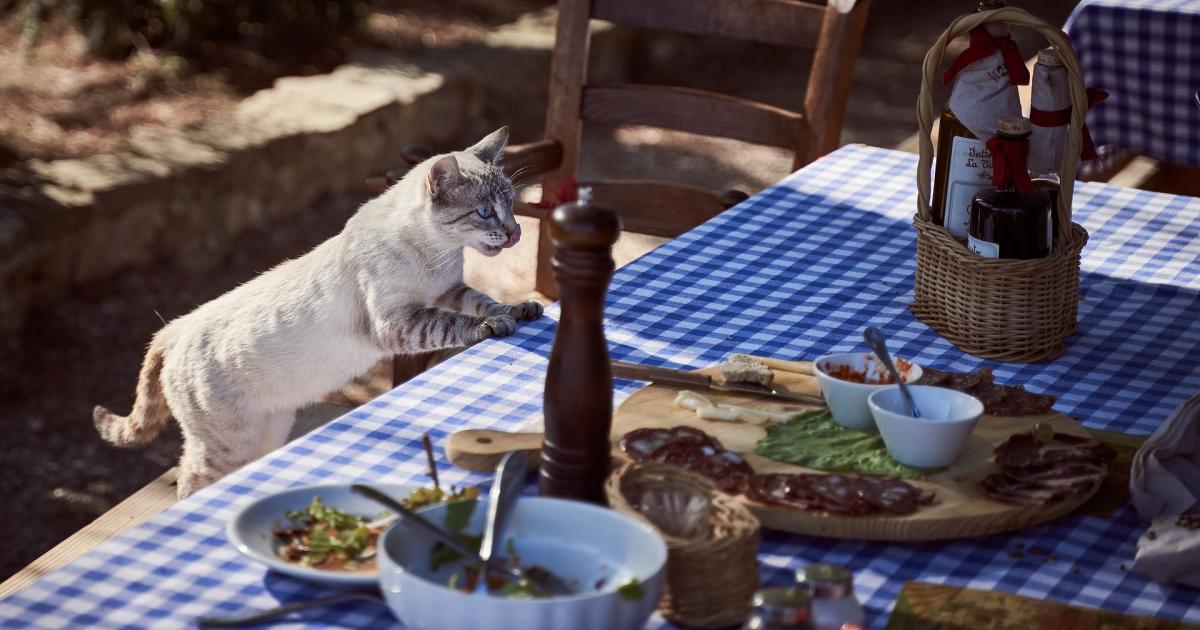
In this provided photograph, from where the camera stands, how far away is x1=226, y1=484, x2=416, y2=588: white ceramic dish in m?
1.36

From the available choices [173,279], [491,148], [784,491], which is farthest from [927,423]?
[173,279]

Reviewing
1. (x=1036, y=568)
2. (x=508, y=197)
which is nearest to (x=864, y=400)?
(x=1036, y=568)

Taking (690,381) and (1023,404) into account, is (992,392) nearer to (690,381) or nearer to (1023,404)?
(1023,404)

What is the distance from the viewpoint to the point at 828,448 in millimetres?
1670

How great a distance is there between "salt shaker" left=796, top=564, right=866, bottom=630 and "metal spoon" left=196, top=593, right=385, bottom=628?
42 cm

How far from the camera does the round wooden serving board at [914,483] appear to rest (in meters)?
1.51

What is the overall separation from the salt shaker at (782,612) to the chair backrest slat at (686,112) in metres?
2.45

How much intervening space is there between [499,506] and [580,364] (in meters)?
0.21

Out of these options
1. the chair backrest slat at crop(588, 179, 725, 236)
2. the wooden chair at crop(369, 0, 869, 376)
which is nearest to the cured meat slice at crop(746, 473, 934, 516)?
the wooden chair at crop(369, 0, 869, 376)

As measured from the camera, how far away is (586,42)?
11.5 ft

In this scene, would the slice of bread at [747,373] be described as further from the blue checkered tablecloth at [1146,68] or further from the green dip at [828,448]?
the blue checkered tablecloth at [1146,68]

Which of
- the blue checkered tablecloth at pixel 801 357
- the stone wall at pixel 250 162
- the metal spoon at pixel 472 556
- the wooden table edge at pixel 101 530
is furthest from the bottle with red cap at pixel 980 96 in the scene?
the stone wall at pixel 250 162

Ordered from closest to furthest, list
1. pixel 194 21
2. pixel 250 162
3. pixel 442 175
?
pixel 442 175
pixel 250 162
pixel 194 21

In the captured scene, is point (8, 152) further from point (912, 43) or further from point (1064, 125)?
point (912, 43)
